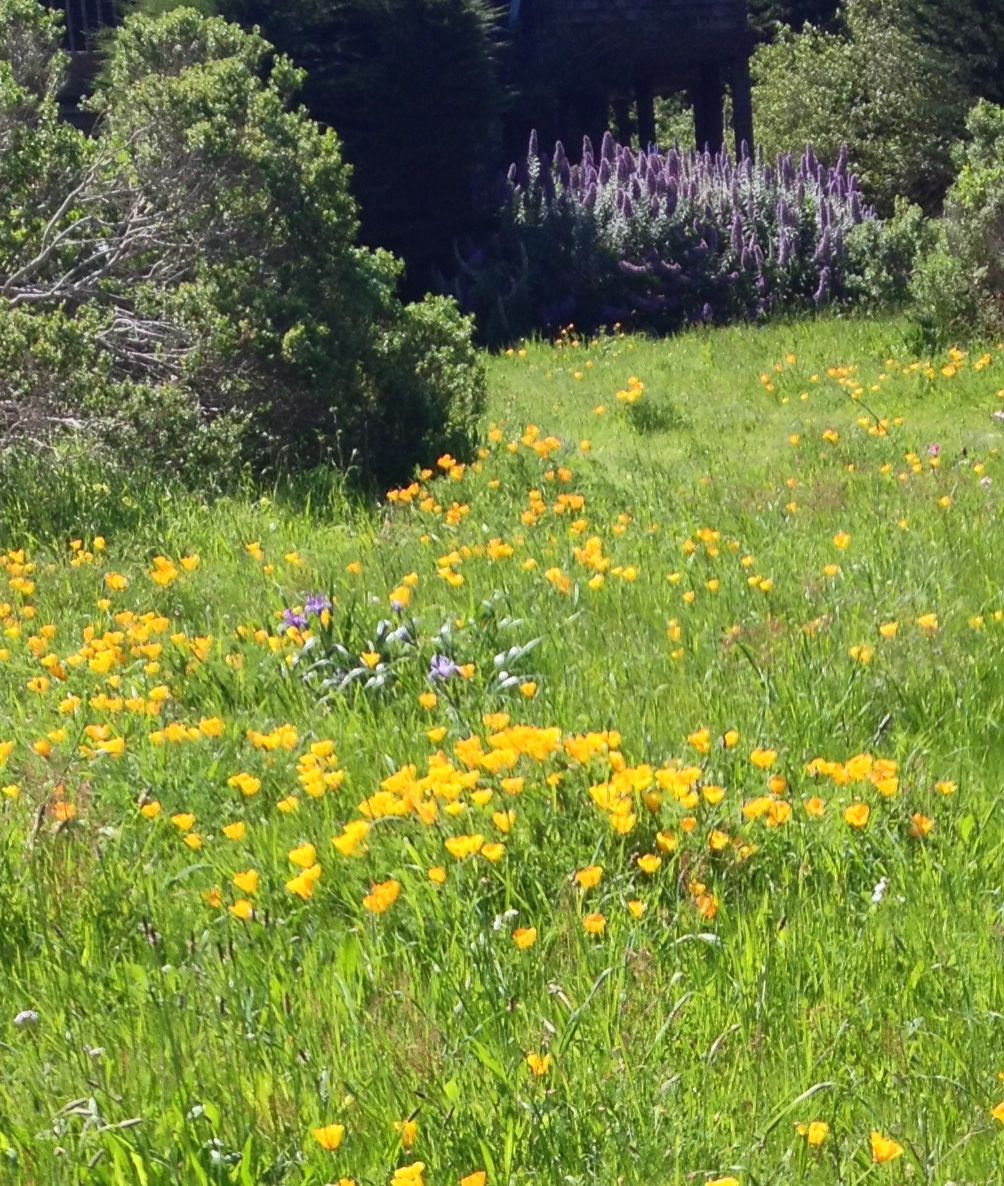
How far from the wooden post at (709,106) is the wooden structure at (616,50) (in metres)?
0.02

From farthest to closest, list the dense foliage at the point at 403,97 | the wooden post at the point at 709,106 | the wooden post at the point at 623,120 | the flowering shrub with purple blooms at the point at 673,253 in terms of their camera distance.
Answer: the wooden post at the point at 623,120, the wooden post at the point at 709,106, the dense foliage at the point at 403,97, the flowering shrub with purple blooms at the point at 673,253

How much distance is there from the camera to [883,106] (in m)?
19.2

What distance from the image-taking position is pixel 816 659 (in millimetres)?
3656

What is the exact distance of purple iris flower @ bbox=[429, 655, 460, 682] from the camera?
353 cm

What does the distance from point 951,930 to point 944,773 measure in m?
0.70

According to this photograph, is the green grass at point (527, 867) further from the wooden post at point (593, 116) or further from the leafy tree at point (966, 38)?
the wooden post at point (593, 116)

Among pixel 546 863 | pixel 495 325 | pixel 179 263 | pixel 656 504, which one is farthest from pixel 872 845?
A: pixel 495 325

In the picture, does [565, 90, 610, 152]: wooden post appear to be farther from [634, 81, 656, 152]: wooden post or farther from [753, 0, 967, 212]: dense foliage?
[753, 0, 967, 212]: dense foliage

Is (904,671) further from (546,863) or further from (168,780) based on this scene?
(168,780)

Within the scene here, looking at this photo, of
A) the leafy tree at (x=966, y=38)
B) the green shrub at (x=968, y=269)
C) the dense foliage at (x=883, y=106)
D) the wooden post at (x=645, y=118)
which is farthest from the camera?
the wooden post at (x=645, y=118)

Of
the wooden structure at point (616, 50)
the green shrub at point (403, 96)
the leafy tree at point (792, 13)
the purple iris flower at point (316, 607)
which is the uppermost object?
the leafy tree at point (792, 13)

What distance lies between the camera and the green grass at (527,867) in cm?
198

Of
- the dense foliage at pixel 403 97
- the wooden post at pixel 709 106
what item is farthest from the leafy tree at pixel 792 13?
the dense foliage at pixel 403 97

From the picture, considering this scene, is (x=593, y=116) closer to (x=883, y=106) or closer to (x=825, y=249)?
(x=883, y=106)
